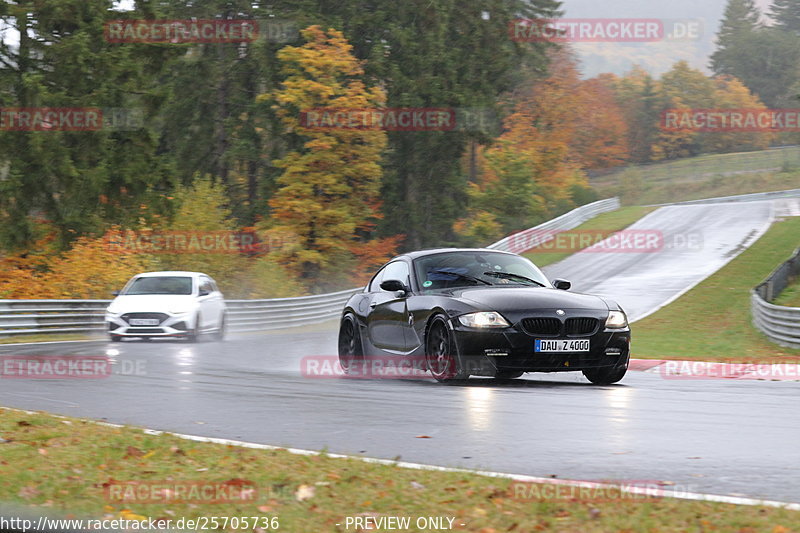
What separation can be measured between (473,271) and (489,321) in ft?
5.58

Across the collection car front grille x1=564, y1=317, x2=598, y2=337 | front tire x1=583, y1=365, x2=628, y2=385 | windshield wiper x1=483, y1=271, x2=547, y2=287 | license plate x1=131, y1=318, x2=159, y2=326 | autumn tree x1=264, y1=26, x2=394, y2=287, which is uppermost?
autumn tree x1=264, y1=26, x2=394, y2=287

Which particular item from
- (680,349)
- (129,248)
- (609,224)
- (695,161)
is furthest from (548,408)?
(695,161)

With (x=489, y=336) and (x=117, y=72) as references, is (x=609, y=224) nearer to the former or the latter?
(x=117, y=72)

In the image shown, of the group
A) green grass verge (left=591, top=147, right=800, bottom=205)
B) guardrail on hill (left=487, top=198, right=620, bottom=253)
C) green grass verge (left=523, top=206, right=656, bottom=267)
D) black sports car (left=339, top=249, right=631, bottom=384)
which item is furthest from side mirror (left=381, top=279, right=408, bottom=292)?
green grass verge (left=591, top=147, right=800, bottom=205)

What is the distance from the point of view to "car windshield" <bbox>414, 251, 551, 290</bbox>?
13.7 metres

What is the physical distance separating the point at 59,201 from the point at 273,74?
21364 millimetres

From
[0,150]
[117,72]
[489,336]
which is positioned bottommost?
[489,336]

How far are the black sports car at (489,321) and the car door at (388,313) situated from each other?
1 centimetres

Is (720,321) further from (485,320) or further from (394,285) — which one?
(485,320)

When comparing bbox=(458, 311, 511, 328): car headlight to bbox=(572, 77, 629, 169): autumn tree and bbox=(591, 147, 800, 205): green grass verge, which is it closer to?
bbox=(572, 77, 629, 169): autumn tree

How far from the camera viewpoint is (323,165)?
55500 millimetres

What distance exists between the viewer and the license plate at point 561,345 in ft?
40.0

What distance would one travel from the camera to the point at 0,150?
4066 centimetres

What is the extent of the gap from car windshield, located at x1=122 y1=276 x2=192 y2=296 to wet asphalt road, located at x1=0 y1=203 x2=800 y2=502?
7.59 m
